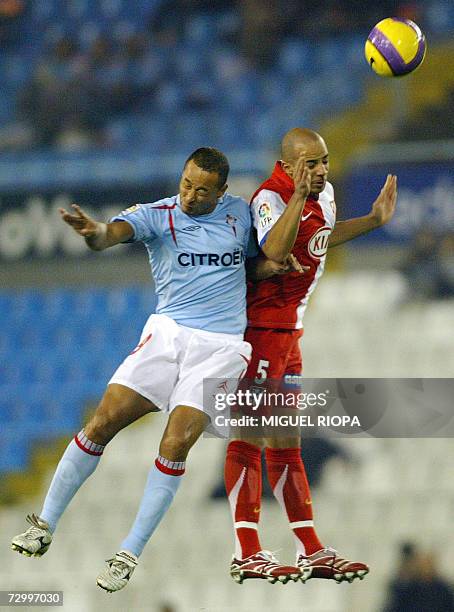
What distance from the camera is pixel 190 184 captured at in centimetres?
566

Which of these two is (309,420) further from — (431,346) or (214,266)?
(431,346)

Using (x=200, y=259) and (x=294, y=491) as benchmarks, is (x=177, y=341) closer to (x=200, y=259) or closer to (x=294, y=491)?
(x=200, y=259)

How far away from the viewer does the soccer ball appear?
6032 mm

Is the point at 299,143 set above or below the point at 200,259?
above

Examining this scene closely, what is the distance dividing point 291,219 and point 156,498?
1446mm

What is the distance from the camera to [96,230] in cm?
539

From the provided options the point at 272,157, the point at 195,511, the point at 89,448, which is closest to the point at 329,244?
the point at 89,448

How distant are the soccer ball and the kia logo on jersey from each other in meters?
0.87

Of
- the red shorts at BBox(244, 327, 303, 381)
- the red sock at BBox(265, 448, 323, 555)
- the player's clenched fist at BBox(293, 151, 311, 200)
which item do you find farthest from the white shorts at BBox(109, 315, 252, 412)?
the player's clenched fist at BBox(293, 151, 311, 200)

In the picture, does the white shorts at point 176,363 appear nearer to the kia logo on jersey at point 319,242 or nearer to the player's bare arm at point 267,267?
the player's bare arm at point 267,267

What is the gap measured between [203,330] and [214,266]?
0.31 m

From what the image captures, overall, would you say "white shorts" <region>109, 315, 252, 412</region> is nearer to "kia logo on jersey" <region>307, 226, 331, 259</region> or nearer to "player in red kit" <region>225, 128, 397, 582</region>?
"player in red kit" <region>225, 128, 397, 582</region>
